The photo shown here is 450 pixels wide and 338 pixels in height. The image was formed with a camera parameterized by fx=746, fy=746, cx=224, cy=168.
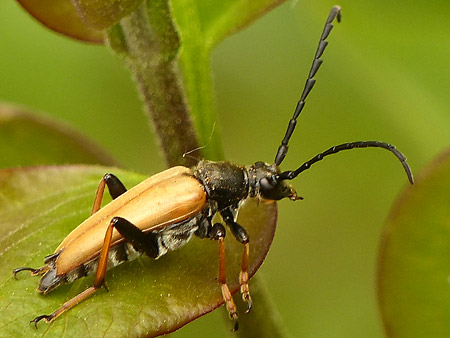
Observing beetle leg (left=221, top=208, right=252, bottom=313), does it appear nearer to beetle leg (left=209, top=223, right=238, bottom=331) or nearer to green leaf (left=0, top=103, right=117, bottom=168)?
beetle leg (left=209, top=223, right=238, bottom=331)

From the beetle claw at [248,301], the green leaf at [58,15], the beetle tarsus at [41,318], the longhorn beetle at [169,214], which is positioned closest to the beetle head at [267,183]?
the longhorn beetle at [169,214]

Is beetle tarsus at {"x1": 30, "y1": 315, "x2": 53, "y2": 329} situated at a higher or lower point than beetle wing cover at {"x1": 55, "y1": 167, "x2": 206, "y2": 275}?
lower

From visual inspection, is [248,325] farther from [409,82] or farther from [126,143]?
[126,143]

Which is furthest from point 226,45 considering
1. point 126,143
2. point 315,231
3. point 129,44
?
point 129,44

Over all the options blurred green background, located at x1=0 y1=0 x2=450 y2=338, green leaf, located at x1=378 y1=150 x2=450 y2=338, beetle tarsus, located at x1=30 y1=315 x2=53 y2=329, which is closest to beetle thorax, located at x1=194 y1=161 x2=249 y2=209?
green leaf, located at x1=378 y1=150 x2=450 y2=338

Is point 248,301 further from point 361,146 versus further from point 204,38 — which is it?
point 204,38

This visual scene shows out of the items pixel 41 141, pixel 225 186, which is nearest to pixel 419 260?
pixel 225 186

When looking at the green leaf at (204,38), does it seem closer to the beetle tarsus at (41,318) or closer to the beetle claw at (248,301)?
the beetle claw at (248,301)
